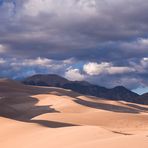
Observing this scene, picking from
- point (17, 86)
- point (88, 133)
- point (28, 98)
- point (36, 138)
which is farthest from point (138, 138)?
point (17, 86)

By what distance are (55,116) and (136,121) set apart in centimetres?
918

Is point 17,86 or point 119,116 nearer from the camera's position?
point 119,116

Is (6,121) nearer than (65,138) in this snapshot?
No

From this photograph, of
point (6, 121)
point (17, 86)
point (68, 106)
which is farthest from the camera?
point (17, 86)

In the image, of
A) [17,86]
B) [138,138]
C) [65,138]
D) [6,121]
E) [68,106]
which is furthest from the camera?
[17,86]

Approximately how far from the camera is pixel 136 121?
4450 cm

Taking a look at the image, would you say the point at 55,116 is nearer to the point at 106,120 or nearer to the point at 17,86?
the point at 106,120

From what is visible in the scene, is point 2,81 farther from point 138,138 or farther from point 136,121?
point 138,138

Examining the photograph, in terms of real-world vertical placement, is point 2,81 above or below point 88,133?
above

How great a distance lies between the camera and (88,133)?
21391 millimetres

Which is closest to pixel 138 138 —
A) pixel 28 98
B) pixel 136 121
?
pixel 136 121

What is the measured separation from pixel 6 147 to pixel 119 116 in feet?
86.9

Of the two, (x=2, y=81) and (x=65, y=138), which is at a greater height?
(x=2, y=81)

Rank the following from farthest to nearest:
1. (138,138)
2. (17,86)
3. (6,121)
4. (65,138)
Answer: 1. (17,86)
2. (6,121)
3. (65,138)
4. (138,138)
